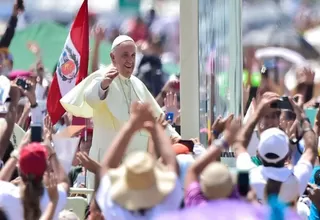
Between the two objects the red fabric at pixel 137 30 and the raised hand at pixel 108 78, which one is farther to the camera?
the red fabric at pixel 137 30

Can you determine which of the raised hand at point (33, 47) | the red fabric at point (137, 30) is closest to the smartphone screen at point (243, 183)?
the raised hand at point (33, 47)

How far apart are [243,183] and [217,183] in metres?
0.13

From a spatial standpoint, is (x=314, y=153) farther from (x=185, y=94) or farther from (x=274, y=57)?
(x=274, y=57)

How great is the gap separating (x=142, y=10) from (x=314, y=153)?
30.6 feet

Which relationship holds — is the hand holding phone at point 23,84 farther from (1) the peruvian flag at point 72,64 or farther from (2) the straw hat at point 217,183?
(2) the straw hat at point 217,183

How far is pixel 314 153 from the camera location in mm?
6715

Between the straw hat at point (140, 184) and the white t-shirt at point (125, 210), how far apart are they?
1.9 inches

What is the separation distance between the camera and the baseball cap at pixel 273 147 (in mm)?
6348

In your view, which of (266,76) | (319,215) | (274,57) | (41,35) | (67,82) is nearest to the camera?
(319,215)

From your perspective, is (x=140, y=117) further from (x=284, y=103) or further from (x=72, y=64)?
(x=72, y=64)

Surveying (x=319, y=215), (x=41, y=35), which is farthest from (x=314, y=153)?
(x=41, y=35)

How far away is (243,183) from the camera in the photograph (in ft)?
17.3

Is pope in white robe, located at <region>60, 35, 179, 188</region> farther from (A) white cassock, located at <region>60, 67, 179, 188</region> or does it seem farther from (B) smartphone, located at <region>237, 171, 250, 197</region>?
(B) smartphone, located at <region>237, 171, 250, 197</region>

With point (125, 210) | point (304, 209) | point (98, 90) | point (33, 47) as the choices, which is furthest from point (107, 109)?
point (33, 47)
